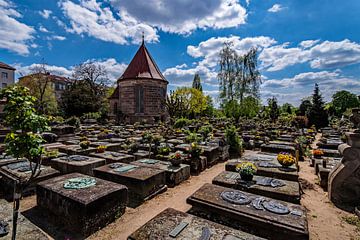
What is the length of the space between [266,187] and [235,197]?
1195mm

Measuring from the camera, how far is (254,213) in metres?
3.33

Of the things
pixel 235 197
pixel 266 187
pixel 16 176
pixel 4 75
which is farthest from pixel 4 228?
pixel 4 75

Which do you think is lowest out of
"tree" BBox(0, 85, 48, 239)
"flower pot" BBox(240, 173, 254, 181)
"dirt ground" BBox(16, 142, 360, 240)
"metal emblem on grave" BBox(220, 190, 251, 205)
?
"dirt ground" BBox(16, 142, 360, 240)

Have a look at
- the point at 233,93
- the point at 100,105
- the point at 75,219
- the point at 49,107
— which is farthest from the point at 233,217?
the point at 49,107

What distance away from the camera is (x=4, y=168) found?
18.2 feet

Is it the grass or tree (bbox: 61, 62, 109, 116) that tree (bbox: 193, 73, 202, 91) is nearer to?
tree (bbox: 61, 62, 109, 116)

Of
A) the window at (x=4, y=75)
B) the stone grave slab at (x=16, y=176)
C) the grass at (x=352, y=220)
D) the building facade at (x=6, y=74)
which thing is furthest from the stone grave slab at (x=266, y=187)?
the window at (x=4, y=75)

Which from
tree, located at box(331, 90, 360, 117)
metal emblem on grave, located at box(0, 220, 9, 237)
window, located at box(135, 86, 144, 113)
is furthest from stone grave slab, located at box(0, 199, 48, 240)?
tree, located at box(331, 90, 360, 117)

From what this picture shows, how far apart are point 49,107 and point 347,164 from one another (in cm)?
4272

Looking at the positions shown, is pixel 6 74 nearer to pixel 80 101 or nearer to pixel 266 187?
pixel 80 101

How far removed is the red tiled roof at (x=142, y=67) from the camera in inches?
1067

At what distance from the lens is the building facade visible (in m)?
42.2

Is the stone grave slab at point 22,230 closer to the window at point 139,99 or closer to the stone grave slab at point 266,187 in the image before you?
the stone grave slab at point 266,187

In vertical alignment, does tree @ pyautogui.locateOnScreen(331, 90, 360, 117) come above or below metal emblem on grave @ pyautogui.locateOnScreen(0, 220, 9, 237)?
above
